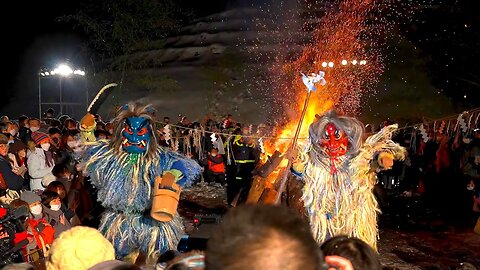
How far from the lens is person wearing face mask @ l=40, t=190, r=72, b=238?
5.15 metres

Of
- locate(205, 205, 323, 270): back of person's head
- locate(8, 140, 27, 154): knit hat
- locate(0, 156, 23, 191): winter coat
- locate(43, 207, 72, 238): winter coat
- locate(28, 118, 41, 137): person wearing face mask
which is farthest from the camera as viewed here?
locate(28, 118, 41, 137): person wearing face mask

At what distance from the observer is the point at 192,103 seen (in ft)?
86.9

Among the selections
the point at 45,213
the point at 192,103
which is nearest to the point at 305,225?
the point at 45,213

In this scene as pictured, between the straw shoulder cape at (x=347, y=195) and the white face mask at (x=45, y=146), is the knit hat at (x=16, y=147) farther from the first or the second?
the straw shoulder cape at (x=347, y=195)

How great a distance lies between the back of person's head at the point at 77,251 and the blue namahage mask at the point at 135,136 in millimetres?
2633

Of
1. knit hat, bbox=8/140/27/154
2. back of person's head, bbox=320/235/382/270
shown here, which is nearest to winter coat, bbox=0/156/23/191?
knit hat, bbox=8/140/27/154

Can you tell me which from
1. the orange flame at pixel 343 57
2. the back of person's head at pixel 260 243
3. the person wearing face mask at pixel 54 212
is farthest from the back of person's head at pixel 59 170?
the orange flame at pixel 343 57

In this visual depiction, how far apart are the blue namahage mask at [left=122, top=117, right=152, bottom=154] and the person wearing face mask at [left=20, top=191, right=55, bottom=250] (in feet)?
3.08

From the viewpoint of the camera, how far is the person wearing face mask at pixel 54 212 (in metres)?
5.15

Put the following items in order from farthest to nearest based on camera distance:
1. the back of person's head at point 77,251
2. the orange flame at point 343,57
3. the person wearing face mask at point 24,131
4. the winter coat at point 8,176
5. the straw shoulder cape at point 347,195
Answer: the orange flame at point 343,57 < the person wearing face mask at point 24,131 < the winter coat at point 8,176 < the straw shoulder cape at point 347,195 < the back of person's head at point 77,251

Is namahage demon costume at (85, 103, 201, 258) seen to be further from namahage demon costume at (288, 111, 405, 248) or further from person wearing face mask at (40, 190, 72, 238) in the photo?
namahage demon costume at (288, 111, 405, 248)

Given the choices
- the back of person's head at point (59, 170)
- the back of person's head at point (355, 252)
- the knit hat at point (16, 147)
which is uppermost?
the knit hat at point (16, 147)

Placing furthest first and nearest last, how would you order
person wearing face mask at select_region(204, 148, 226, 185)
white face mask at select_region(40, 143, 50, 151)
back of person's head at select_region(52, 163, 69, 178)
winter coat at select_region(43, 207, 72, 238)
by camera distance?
person wearing face mask at select_region(204, 148, 226, 185), white face mask at select_region(40, 143, 50, 151), back of person's head at select_region(52, 163, 69, 178), winter coat at select_region(43, 207, 72, 238)

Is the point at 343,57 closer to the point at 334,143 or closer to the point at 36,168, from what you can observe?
the point at 36,168
